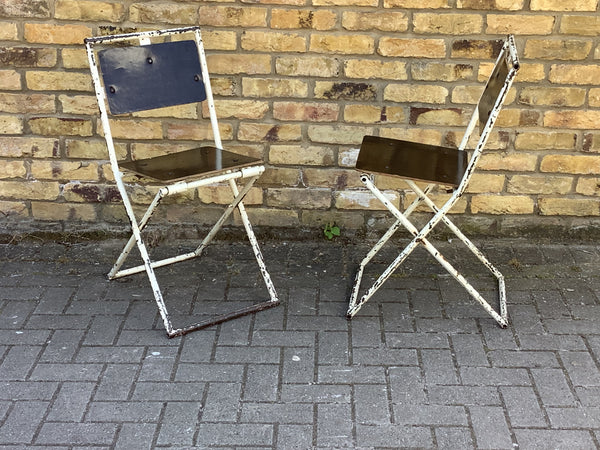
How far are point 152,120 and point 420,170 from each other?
4.62 feet

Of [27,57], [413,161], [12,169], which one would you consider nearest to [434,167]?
[413,161]

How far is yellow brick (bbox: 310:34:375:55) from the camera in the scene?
3271mm

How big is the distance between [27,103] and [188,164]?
42.7 inches

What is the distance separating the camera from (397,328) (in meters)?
2.89

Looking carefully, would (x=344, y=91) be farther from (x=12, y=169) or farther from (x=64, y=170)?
(x=12, y=169)

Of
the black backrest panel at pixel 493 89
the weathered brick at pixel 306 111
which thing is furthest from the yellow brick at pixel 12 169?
the black backrest panel at pixel 493 89

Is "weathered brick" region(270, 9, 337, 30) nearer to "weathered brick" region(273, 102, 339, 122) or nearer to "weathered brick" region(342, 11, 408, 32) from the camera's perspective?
"weathered brick" region(342, 11, 408, 32)

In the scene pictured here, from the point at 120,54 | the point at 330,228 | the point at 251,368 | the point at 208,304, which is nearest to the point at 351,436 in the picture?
the point at 251,368

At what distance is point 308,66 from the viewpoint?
10.9ft

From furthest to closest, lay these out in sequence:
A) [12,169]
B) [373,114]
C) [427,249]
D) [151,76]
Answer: [12,169] < [373,114] < [151,76] < [427,249]

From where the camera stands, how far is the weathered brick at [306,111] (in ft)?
11.2

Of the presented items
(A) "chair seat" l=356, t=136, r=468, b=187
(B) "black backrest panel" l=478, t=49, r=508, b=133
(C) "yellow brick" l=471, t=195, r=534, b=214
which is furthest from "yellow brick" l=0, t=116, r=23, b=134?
(C) "yellow brick" l=471, t=195, r=534, b=214

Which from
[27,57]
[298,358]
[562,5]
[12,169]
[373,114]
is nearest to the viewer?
[298,358]

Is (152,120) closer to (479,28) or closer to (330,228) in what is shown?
(330,228)
